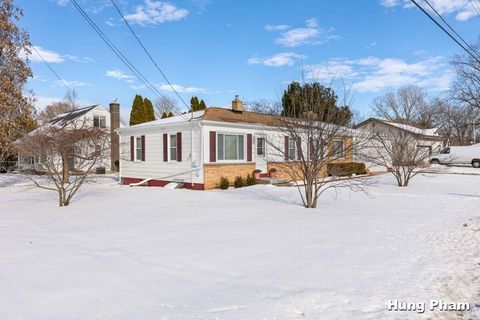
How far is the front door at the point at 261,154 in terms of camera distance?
17770 millimetres

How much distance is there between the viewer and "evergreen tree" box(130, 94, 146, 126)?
35.2 metres

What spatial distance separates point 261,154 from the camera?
Result: 59.2 feet

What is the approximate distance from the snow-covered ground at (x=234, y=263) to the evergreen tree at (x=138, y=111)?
27.0m

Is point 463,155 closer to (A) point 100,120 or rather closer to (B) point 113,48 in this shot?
(B) point 113,48

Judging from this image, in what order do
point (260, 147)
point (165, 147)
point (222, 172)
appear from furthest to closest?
point (260, 147), point (165, 147), point (222, 172)

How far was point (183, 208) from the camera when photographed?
32.1ft

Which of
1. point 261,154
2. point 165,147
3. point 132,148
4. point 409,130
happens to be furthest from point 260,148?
point 409,130

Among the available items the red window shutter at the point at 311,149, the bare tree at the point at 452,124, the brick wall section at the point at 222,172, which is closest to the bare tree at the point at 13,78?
the brick wall section at the point at 222,172

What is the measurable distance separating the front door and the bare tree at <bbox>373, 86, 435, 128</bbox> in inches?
1528

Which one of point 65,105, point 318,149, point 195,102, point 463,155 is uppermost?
point 65,105

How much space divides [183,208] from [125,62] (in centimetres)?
687

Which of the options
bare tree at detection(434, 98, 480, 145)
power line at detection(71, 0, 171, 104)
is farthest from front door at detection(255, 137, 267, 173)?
bare tree at detection(434, 98, 480, 145)

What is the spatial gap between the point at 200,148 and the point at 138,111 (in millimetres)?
22793

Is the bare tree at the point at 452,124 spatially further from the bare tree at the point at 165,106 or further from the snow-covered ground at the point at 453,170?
the bare tree at the point at 165,106
